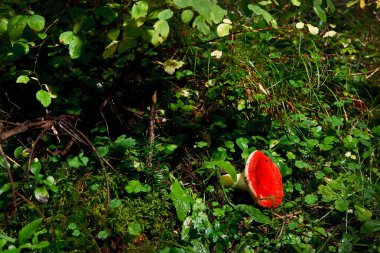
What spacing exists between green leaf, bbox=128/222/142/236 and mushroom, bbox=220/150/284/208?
1.88 feet

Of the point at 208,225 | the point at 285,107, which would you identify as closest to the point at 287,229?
the point at 208,225

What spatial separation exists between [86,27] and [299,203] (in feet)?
4.98

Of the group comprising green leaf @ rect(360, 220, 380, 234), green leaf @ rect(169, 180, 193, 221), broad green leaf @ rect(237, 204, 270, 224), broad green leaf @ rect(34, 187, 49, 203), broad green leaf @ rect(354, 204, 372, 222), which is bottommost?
broad green leaf @ rect(354, 204, 372, 222)

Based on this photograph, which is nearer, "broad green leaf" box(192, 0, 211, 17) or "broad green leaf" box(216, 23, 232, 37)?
"broad green leaf" box(192, 0, 211, 17)

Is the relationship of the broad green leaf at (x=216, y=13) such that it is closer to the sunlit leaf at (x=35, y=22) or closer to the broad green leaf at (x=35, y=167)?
the sunlit leaf at (x=35, y=22)

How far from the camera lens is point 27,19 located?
1.95 meters

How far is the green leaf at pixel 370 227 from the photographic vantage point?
2.21 metres

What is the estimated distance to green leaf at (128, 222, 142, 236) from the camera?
2164mm

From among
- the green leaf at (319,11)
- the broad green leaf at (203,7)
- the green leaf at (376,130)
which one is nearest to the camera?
the broad green leaf at (203,7)

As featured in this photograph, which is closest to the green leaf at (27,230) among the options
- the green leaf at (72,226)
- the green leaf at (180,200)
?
the green leaf at (72,226)

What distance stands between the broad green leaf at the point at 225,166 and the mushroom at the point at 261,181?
78 millimetres

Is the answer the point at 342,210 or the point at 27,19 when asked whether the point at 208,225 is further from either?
the point at 27,19

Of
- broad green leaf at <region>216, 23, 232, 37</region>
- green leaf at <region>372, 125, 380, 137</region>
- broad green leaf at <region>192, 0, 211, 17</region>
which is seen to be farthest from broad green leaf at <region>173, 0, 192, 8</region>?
green leaf at <region>372, 125, 380, 137</region>

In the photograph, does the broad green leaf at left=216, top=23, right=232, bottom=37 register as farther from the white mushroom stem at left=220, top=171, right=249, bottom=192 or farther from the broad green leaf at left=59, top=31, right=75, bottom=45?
the white mushroom stem at left=220, top=171, right=249, bottom=192
